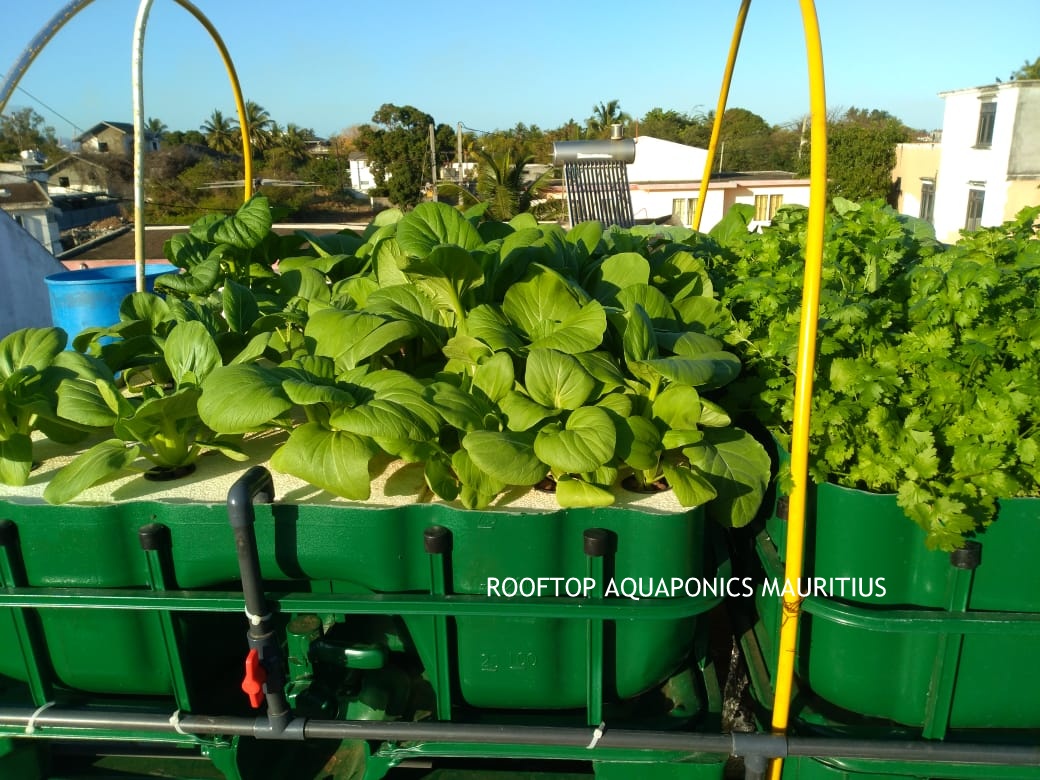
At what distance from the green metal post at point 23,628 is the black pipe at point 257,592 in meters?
0.51

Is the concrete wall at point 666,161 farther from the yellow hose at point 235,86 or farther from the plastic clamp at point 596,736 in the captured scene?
the plastic clamp at point 596,736

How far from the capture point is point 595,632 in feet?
4.92

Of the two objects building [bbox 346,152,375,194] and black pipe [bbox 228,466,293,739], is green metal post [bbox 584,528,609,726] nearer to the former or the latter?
black pipe [bbox 228,466,293,739]

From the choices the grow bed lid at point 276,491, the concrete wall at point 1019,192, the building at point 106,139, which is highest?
the building at point 106,139

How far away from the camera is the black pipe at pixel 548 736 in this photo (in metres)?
1.39

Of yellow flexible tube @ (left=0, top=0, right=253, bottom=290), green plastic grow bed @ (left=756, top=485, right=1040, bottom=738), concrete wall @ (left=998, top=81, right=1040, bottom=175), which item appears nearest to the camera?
green plastic grow bed @ (left=756, top=485, right=1040, bottom=738)

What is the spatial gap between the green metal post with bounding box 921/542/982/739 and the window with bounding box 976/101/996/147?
25315 mm

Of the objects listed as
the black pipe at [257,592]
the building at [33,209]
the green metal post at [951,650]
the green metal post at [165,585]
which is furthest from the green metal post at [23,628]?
the building at [33,209]

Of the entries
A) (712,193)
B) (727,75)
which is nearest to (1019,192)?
(712,193)

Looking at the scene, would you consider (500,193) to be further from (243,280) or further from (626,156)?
(243,280)

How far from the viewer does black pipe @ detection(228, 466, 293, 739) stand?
1.39m

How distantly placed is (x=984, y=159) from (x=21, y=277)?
2491cm

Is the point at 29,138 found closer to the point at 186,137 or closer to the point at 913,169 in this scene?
the point at 186,137

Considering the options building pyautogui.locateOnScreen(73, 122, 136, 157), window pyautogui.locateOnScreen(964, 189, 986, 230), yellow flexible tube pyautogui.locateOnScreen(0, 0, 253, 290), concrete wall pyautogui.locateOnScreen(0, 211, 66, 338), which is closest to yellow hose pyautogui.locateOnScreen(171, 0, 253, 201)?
yellow flexible tube pyautogui.locateOnScreen(0, 0, 253, 290)
